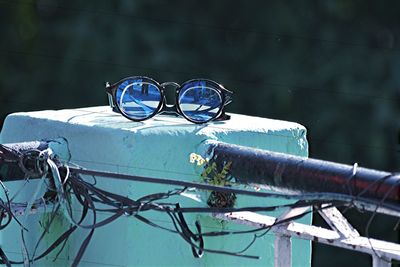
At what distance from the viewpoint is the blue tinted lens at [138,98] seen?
2908mm

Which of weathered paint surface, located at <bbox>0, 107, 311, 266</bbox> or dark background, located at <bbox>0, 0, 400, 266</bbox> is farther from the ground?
dark background, located at <bbox>0, 0, 400, 266</bbox>

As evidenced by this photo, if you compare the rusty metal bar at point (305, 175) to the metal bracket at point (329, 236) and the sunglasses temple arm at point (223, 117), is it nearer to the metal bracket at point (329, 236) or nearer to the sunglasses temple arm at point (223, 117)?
the metal bracket at point (329, 236)

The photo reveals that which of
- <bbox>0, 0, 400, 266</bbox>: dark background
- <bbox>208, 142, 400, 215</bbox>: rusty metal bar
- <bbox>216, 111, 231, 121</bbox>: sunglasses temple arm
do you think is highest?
<bbox>0, 0, 400, 266</bbox>: dark background

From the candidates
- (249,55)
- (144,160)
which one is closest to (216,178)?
(144,160)

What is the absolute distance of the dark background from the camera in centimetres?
612

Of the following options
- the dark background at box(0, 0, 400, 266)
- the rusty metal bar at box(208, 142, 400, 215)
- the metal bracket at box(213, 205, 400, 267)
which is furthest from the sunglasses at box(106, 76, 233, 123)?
the dark background at box(0, 0, 400, 266)

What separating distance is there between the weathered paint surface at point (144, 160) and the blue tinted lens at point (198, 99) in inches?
1.3

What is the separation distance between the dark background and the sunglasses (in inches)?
122

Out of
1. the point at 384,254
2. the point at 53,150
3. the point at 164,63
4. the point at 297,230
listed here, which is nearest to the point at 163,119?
the point at 53,150

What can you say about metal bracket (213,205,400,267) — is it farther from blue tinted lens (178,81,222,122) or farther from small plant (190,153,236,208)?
blue tinted lens (178,81,222,122)

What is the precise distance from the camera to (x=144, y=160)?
2.80 meters

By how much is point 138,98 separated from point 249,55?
341 cm

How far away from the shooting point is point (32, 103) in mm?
6383

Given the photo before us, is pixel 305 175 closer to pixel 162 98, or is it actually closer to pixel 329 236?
pixel 329 236
